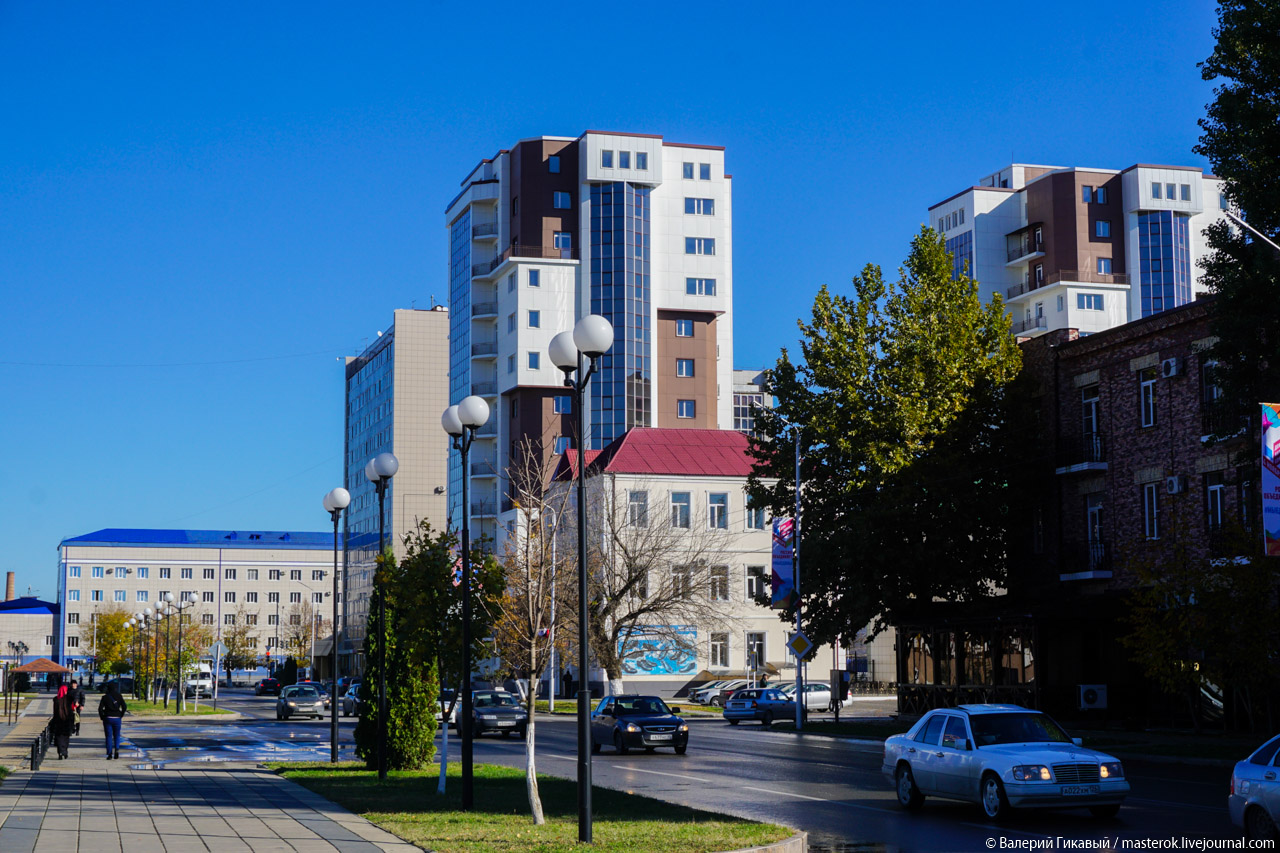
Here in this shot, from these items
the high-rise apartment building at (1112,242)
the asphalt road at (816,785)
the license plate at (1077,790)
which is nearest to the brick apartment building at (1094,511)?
the asphalt road at (816,785)

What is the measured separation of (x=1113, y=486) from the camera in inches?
1614

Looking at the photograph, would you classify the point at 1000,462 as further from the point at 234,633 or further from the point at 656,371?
the point at 234,633

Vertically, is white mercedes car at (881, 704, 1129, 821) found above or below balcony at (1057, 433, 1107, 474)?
below

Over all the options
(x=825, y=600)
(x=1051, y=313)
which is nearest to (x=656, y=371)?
(x=1051, y=313)

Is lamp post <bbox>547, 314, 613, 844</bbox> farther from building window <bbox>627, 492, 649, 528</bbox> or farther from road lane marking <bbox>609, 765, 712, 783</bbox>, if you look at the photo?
building window <bbox>627, 492, 649, 528</bbox>

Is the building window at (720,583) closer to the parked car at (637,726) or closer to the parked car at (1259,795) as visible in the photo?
the parked car at (637,726)

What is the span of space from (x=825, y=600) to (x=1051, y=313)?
191 feet

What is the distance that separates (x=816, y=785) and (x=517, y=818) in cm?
788

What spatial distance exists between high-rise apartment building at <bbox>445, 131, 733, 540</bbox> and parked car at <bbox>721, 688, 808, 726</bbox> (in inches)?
1493

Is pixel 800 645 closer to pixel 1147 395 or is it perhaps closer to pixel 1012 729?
pixel 1147 395

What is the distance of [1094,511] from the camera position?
139ft

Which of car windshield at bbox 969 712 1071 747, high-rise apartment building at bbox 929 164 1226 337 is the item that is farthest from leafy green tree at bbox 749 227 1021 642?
high-rise apartment building at bbox 929 164 1226 337

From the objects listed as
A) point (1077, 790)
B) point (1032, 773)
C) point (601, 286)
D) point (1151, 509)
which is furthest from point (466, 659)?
point (601, 286)

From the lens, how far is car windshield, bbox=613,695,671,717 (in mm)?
33281
